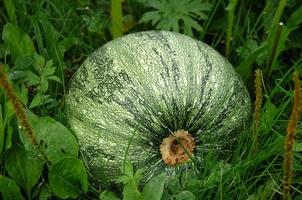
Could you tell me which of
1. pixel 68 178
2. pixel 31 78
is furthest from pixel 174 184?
pixel 31 78

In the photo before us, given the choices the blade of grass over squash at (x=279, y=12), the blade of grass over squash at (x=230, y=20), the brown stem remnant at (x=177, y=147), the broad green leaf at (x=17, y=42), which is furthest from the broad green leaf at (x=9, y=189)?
the blade of grass over squash at (x=279, y=12)

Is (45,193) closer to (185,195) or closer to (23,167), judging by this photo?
(23,167)

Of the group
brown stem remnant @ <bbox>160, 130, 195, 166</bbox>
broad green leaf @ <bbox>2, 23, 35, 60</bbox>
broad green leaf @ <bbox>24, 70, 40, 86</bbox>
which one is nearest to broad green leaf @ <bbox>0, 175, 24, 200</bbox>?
broad green leaf @ <bbox>24, 70, 40, 86</bbox>

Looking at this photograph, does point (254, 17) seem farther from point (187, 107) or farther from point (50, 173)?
point (50, 173)

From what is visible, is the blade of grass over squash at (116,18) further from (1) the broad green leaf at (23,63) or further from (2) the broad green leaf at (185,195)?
(2) the broad green leaf at (185,195)

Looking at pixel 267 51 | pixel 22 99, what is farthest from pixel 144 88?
pixel 267 51

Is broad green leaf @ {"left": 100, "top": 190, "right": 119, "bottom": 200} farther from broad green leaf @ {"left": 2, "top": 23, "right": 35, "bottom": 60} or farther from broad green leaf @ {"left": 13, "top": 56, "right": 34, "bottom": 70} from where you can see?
broad green leaf @ {"left": 2, "top": 23, "right": 35, "bottom": 60}

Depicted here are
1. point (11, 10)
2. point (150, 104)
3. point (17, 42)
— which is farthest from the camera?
point (11, 10)
